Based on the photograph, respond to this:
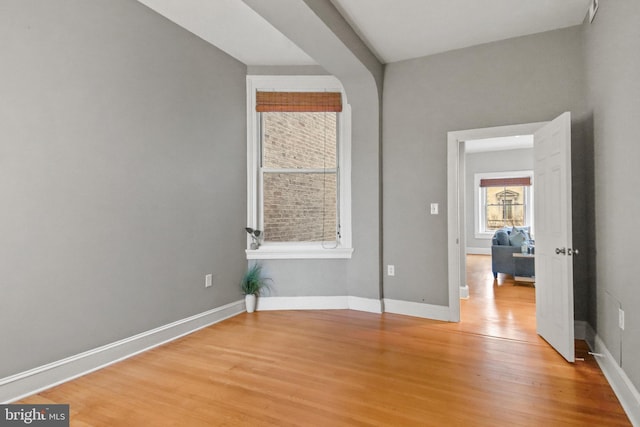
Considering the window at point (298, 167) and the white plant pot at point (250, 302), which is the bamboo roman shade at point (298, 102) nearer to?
the window at point (298, 167)

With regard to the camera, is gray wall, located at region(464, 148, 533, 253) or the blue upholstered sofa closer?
the blue upholstered sofa

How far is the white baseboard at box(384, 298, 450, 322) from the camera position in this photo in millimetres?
3729

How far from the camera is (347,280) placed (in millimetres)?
4172

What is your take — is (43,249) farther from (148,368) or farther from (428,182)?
(428,182)

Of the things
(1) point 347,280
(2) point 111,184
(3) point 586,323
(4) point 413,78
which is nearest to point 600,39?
(4) point 413,78

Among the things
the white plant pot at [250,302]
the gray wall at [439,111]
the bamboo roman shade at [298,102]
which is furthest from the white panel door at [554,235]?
the white plant pot at [250,302]

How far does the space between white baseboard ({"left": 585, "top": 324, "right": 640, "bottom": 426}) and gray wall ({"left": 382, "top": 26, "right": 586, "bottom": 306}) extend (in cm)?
134

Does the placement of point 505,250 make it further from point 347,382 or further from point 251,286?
point 347,382

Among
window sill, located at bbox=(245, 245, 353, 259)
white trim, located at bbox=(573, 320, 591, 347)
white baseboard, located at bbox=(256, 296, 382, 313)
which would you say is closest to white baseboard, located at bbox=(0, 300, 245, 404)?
white baseboard, located at bbox=(256, 296, 382, 313)

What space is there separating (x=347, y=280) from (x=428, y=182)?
1.46 m

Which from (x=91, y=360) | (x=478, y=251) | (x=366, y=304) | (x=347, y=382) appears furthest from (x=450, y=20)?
(x=478, y=251)

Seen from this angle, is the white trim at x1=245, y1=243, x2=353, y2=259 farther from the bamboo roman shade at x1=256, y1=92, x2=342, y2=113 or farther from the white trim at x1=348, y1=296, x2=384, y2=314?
the bamboo roman shade at x1=256, y1=92, x2=342, y2=113

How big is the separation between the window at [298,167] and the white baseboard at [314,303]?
507 mm

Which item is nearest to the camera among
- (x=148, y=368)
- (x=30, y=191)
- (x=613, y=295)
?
(x=30, y=191)
